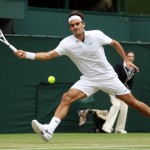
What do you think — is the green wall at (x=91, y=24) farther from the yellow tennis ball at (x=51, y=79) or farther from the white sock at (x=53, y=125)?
the white sock at (x=53, y=125)

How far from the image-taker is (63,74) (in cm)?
1561

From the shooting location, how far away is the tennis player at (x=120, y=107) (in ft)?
49.4

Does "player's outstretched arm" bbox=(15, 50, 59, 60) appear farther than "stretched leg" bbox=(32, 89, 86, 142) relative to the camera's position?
No

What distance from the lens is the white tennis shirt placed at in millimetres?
10188

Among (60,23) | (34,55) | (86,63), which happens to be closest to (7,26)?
(60,23)

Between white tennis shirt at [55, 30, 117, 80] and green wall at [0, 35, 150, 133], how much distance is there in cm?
466

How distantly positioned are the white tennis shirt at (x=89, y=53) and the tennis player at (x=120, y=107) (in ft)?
15.2

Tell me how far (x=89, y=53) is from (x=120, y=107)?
5.51 metres

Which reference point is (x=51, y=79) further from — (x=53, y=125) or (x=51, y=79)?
(x=53, y=125)

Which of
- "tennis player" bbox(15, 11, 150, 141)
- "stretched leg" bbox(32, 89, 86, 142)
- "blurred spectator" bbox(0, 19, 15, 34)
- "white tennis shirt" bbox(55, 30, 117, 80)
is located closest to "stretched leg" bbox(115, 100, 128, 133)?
"blurred spectator" bbox(0, 19, 15, 34)

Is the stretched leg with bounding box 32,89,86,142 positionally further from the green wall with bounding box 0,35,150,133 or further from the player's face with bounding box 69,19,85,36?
the green wall with bounding box 0,35,150,133

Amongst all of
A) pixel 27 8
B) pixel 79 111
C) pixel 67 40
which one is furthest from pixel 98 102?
pixel 67 40

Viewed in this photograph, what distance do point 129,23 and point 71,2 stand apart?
1786mm

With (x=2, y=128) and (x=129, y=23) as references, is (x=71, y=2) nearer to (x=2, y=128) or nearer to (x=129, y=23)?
(x=129, y=23)
